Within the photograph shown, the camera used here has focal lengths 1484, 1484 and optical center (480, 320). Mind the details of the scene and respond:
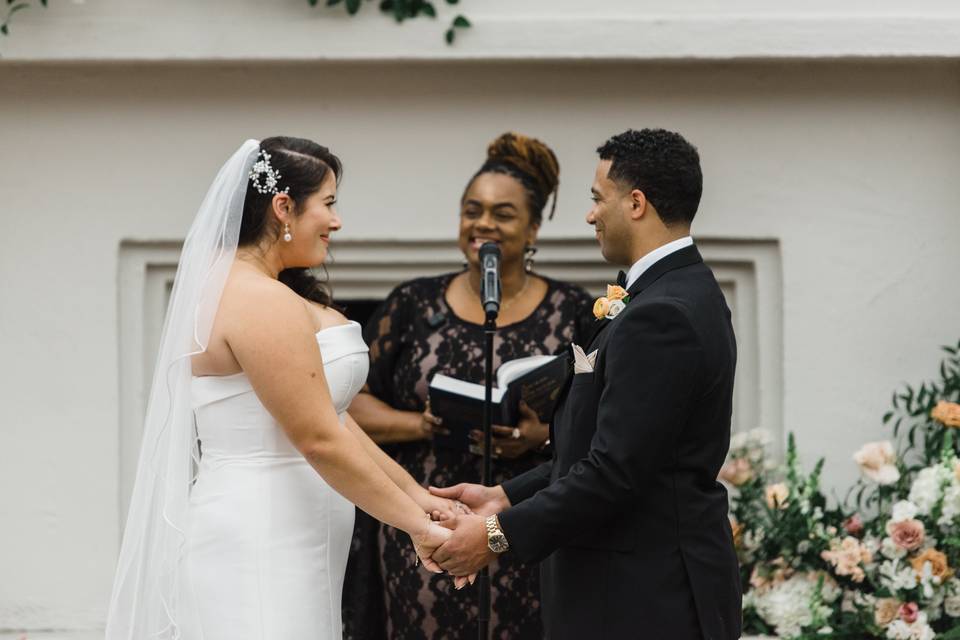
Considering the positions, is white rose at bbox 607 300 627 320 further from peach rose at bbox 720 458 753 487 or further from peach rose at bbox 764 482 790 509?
peach rose at bbox 720 458 753 487

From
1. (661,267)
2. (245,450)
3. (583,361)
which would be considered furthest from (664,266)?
(245,450)

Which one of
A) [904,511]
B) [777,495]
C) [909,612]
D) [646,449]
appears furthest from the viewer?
[777,495]

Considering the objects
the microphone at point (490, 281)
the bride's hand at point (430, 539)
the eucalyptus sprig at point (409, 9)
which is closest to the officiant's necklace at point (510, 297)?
the microphone at point (490, 281)

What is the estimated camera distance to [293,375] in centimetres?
360

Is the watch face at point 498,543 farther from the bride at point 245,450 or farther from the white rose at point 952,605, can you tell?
the white rose at point 952,605

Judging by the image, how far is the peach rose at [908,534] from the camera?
15.2 ft

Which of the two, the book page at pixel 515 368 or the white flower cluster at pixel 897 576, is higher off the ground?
the book page at pixel 515 368

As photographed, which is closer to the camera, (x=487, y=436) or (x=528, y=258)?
(x=487, y=436)

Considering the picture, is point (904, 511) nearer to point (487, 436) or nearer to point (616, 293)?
point (487, 436)

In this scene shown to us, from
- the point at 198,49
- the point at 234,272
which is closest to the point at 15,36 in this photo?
the point at 198,49

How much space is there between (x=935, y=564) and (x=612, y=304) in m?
1.68

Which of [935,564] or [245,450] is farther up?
[245,450]

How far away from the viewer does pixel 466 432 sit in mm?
4590

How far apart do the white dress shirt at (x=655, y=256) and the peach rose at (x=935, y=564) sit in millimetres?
1633
